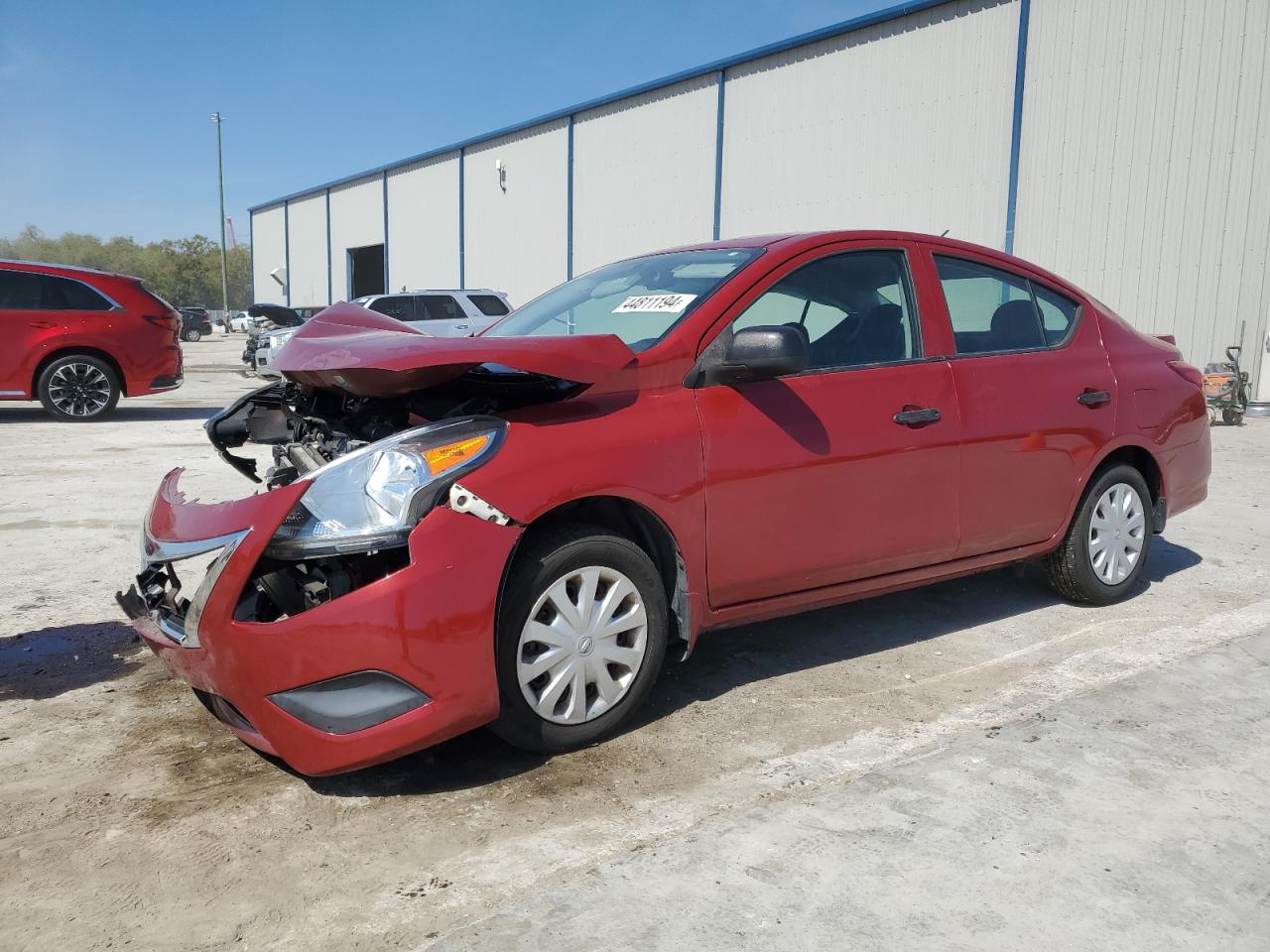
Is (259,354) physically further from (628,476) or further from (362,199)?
(628,476)

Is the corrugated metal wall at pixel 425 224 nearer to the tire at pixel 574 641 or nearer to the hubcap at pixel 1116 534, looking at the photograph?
the hubcap at pixel 1116 534

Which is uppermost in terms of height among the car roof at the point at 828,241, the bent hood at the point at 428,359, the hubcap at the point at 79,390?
the car roof at the point at 828,241

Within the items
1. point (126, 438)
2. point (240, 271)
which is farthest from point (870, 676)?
point (240, 271)

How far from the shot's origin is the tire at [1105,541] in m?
4.49

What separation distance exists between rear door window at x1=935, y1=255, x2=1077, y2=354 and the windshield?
928 mm

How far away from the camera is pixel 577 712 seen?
10.0 feet

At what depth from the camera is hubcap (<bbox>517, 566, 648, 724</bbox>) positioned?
9.65 feet

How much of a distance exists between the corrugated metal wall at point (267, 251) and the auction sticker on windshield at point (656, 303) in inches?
1680

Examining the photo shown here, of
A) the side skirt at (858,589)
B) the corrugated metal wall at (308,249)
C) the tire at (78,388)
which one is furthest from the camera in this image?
the corrugated metal wall at (308,249)

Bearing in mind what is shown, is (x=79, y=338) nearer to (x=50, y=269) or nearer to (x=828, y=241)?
(x=50, y=269)

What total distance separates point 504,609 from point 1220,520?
5685mm

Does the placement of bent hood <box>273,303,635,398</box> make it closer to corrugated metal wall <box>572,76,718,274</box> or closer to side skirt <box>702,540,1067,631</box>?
side skirt <box>702,540,1067,631</box>

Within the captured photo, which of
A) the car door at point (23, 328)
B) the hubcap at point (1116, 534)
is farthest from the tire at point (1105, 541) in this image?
the car door at point (23, 328)

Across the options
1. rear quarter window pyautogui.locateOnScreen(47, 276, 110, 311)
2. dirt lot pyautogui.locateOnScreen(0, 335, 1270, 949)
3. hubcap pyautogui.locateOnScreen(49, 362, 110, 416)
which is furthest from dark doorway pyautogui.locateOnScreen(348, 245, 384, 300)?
dirt lot pyautogui.locateOnScreen(0, 335, 1270, 949)
